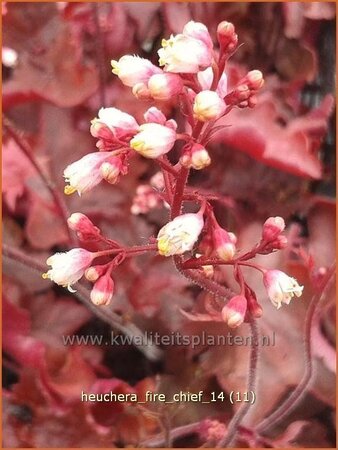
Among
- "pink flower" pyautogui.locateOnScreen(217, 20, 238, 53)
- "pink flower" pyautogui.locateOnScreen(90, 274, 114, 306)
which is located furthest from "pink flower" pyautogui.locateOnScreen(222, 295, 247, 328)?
"pink flower" pyautogui.locateOnScreen(217, 20, 238, 53)

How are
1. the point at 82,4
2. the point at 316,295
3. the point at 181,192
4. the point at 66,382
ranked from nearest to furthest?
1. the point at 181,192
2. the point at 316,295
3. the point at 66,382
4. the point at 82,4

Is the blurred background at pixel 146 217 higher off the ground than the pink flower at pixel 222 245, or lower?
lower

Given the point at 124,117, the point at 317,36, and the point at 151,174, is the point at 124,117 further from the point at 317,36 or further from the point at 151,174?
the point at 317,36

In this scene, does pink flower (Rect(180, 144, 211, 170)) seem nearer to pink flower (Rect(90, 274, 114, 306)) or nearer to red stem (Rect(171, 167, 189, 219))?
red stem (Rect(171, 167, 189, 219))

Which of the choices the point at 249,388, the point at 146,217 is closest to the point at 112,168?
the point at 249,388

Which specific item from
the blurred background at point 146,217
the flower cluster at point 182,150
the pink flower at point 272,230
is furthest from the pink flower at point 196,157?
the blurred background at point 146,217

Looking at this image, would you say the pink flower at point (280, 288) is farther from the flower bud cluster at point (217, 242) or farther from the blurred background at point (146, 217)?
the blurred background at point (146, 217)

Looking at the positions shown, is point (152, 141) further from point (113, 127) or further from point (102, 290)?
point (102, 290)

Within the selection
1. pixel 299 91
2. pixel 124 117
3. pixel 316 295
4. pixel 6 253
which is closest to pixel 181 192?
pixel 124 117
